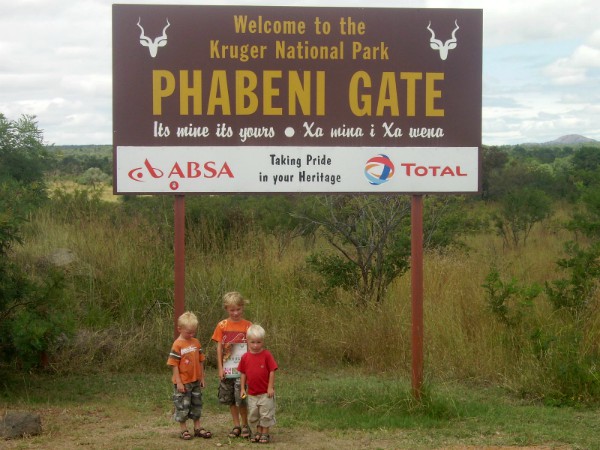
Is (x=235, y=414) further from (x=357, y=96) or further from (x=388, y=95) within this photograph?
(x=388, y=95)

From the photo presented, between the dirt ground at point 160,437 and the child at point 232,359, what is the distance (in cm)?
17

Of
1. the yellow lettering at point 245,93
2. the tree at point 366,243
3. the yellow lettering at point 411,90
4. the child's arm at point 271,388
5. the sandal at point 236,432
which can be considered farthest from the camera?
the tree at point 366,243

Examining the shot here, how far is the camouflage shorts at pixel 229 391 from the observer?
6.79 metres

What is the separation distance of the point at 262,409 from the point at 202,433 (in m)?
0.58

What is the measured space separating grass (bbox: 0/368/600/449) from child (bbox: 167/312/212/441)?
0.19 meters

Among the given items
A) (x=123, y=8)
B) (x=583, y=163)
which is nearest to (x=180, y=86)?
(x=123, y=8)

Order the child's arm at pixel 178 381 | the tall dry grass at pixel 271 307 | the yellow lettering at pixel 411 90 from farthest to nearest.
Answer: the tall dry grass at pixel 271 307, the yellow lettering at pixel 411 90, the child's arm at pixel 178 381

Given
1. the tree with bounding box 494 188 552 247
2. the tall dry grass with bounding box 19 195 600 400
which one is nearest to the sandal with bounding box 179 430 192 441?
the tall dry grass with bounding box 19 195 600 400

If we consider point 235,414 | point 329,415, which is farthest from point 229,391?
point 329,415

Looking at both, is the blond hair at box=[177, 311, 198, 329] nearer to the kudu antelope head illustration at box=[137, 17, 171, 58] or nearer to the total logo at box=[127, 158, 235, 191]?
the total logo at box=[127, 158, 235, 191]

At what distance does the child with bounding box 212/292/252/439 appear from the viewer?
22.4ft

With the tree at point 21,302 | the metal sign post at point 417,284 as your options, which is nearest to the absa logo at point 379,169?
the metal sign post at point 417,284

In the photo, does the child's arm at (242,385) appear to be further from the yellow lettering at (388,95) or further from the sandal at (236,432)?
the yellow lettering at (388,95)

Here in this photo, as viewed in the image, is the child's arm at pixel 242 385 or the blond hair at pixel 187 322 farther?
the blond hair at pixel 187 322
